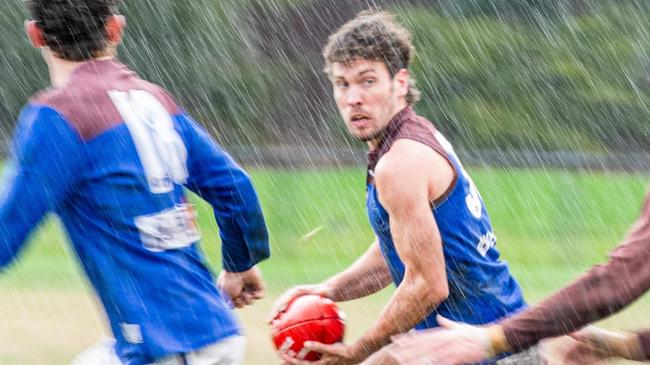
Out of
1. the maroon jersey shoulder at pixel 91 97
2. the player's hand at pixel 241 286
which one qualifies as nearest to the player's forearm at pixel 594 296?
the maroon jersey shoulder at pixel 91 97

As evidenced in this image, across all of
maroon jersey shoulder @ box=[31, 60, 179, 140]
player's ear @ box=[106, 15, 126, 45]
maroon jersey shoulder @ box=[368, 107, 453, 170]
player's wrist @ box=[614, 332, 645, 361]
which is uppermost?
player's ear @ box=[106, 15, 126, 45]

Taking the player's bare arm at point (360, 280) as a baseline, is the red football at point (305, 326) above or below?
below

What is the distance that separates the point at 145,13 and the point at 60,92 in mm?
24463

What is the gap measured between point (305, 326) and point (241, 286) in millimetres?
419

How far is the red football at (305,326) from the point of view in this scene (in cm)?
534

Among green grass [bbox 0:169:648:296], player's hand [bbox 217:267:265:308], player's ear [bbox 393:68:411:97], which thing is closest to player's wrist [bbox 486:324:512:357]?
player's hand [bbox 217:267:265:308]

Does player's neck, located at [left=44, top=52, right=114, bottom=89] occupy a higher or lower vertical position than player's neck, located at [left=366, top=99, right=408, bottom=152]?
higher

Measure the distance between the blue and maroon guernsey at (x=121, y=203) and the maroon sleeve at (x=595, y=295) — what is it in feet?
3.81

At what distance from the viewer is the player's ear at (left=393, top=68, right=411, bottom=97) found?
5.40m

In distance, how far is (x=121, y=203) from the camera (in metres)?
4.14

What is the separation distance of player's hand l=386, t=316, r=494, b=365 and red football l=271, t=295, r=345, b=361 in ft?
5.53

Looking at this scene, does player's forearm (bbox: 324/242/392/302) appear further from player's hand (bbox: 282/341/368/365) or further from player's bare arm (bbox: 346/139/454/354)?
player's bare arm (bbox: 346/139/454/354)

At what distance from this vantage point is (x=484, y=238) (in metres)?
4.99

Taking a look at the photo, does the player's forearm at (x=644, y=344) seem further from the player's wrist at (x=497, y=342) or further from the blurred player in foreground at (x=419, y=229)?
the blurred player in foreground at (x=419, y=229)
